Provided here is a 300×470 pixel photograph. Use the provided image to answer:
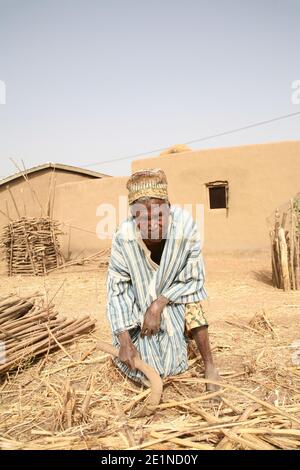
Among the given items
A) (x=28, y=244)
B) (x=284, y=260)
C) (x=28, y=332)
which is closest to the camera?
(x=28, y=332)

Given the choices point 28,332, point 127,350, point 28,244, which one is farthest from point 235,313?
point 28,244

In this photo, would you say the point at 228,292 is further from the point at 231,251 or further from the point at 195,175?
the point at 195,175

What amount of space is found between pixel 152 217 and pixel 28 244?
7.02 metres

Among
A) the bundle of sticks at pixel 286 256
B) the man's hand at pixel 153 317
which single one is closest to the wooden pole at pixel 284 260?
the bundle of sticks at pixel 286 256

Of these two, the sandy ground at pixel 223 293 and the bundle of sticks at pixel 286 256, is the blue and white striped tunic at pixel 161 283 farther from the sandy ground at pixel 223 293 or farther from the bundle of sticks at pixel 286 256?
the bundle of sticks at pixel 286 256

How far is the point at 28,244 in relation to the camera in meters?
8.79

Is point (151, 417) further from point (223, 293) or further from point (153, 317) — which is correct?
point (223, 293)

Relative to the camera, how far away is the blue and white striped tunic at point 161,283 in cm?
238

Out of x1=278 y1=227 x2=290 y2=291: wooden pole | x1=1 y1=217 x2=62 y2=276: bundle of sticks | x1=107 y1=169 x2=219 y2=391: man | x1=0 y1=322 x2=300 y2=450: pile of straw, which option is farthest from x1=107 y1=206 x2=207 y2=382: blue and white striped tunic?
x1=1 y1=217 x2=62 y2=276: bundle of sticks

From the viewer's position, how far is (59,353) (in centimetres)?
315

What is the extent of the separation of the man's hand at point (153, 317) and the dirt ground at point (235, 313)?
1.20ft

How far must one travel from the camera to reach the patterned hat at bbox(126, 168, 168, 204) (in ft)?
7.38

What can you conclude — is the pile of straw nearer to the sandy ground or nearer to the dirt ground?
the dirt ground
